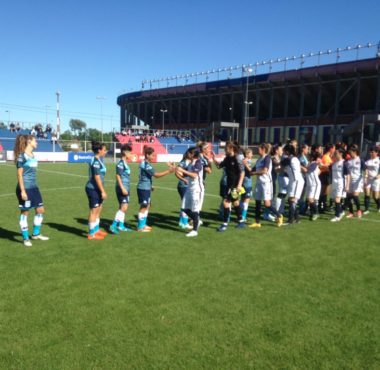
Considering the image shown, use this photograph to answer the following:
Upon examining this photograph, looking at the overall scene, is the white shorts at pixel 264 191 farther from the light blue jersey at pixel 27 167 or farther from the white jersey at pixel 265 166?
the light blue jersey at pixel 27 167

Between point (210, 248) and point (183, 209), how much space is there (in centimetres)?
149

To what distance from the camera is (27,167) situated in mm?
6746

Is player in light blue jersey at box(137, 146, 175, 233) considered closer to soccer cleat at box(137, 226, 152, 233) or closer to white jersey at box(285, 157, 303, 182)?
soccer cleat at box(137, 226, 152, 233)

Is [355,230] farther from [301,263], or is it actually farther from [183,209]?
[183,209]

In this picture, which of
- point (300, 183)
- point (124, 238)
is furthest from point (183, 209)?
point (300, 183)

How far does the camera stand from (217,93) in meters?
Answer: 67.8

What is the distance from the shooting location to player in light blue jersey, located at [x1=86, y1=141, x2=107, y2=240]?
7230mm

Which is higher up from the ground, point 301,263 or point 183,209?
point 183,209

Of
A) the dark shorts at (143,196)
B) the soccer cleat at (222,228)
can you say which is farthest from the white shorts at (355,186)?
the dark shorts at (143,196)

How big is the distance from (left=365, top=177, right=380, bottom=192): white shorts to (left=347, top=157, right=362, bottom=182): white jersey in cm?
114

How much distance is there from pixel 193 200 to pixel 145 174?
121 cm

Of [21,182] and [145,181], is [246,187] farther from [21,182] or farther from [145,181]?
[21,182]

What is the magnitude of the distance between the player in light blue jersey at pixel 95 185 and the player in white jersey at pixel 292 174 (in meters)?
4.54

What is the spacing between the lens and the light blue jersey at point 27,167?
6.64 metres
